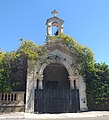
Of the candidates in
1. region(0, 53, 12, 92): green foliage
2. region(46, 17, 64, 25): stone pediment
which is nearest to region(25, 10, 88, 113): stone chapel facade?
region(0, 53, 12, 92): green foliage

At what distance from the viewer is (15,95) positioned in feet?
47.6

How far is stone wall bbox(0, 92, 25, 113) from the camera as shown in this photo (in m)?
13.8

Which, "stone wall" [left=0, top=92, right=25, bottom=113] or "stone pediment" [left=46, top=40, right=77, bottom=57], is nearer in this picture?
"stone wall" [left=0, top=92, right=25, bottom=113]

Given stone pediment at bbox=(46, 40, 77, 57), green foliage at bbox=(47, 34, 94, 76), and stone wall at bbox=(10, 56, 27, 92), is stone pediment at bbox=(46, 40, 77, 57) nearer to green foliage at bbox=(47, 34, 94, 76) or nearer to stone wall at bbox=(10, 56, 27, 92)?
green foliage at bbox=(47, 34, 94, 76)

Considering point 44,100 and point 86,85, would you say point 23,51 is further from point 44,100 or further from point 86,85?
point 86,85

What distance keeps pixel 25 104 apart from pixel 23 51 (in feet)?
15.4

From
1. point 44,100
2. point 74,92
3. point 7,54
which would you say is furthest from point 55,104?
point 7,54

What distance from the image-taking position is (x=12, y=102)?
14.1 m

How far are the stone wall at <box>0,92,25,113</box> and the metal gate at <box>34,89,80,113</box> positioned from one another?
127 centimetres

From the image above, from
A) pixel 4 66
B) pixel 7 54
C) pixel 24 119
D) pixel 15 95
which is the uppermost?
pixel 7 54

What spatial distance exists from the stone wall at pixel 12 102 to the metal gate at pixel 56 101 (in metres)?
1.27

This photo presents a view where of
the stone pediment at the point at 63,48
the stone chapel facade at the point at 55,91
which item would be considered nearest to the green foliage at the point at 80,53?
the stone pediment at the point at 63,48

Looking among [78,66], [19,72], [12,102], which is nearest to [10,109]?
[12,102]

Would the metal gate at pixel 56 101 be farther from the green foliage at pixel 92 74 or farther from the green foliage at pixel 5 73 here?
the green foliage at pixel 5 73
